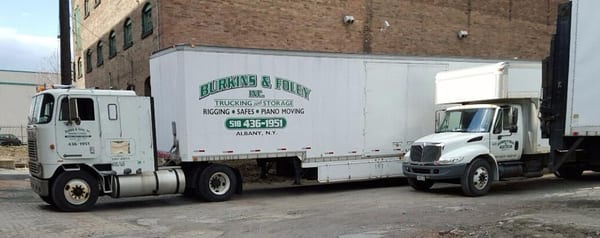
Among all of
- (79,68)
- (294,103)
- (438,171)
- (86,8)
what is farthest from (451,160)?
(79,68)

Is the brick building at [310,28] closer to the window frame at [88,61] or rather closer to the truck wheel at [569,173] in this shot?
the window frame at [88,61]

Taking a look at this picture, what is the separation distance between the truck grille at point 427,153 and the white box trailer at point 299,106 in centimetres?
141

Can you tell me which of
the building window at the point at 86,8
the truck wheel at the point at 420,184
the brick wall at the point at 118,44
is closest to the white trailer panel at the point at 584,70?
the truck wheel at the point at 420,184

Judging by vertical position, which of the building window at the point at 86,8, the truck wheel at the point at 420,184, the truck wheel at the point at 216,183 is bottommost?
the truck wheel at the point at 420,184

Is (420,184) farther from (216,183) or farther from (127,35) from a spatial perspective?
(127,35)

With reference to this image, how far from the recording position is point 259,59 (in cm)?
1328

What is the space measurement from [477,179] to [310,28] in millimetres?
11019

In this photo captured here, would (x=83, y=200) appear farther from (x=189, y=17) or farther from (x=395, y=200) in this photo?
(x=189, y=17)

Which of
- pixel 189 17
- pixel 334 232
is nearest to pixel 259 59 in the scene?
pixel 334 232

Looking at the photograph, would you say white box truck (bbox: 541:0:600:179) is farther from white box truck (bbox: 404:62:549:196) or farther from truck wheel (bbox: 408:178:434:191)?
truck wheel (bbox: 408:178:434:191)

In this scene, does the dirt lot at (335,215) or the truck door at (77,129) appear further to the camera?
the truck door at (77,129)

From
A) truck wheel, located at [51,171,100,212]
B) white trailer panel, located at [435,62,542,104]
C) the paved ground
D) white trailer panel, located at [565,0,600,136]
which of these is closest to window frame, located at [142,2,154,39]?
the paved ground

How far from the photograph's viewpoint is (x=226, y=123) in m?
12.8

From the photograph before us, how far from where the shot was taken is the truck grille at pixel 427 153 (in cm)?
1294
